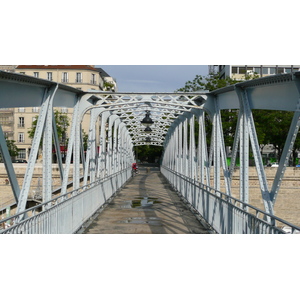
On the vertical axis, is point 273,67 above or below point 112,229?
above

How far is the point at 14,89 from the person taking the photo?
32.3 ft

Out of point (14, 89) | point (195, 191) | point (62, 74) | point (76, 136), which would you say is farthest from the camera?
point (62, 74)

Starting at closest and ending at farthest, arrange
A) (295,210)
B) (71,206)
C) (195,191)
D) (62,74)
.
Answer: (71,206) → (195,191) → (295,210) → (62,74)

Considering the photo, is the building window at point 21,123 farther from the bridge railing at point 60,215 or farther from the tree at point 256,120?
the bridge railing at point 60,215

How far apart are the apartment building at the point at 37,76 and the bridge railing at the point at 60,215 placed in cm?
4848

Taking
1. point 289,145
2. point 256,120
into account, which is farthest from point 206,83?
point 289,145

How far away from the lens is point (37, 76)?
245 feet

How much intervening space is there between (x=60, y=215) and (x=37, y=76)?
6613 centimetres

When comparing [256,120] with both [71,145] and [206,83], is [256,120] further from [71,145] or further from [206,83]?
[71,145]

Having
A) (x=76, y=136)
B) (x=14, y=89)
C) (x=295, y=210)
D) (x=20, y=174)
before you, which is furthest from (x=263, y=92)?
(x=20, y=174)

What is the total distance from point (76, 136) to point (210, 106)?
4.87 meters

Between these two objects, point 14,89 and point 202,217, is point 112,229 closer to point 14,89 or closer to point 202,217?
point 202,217

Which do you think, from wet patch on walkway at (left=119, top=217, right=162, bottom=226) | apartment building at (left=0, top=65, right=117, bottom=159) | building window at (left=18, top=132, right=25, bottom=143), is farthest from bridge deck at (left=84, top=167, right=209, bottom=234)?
building window at (left=18, top=132, right=25, bottom=143)

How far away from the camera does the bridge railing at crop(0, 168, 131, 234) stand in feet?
27.0
